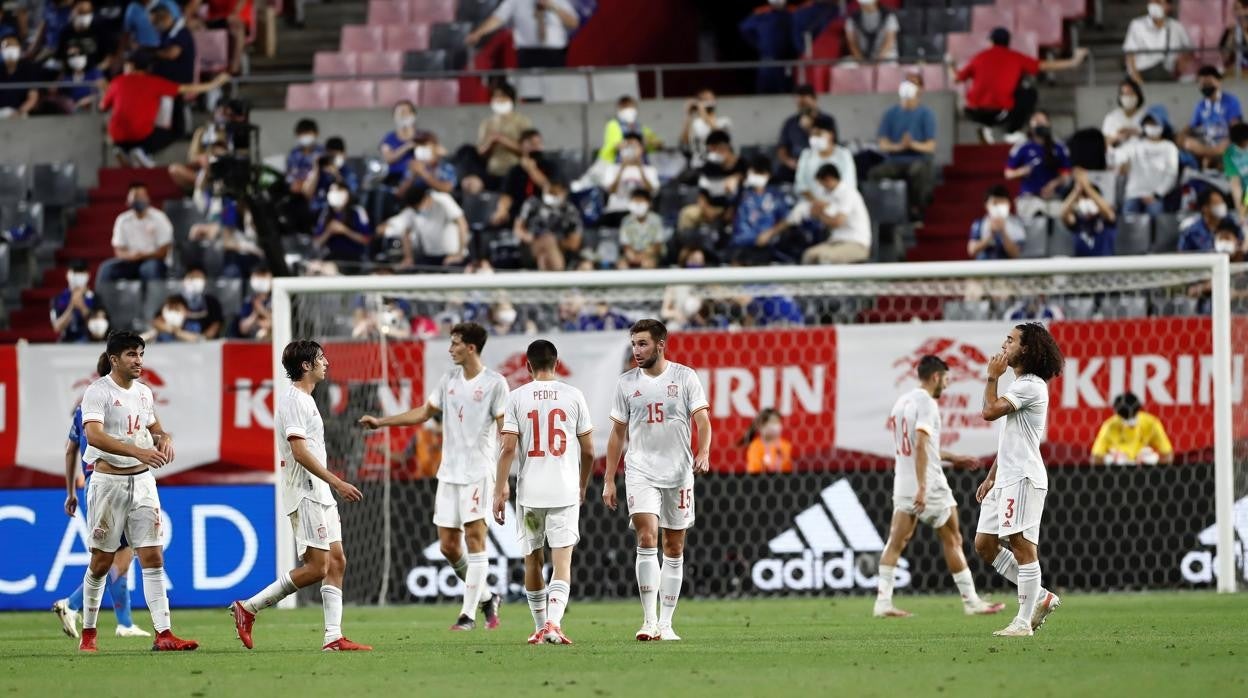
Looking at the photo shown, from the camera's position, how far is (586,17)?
2816 cm

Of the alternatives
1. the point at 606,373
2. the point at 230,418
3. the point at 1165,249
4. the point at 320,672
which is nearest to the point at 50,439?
the point at 230,418

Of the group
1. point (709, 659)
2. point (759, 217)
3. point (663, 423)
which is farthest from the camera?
point (759, 217)

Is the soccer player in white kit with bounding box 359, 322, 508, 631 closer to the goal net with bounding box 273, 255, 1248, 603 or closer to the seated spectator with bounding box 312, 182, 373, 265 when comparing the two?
the goal net with bounding box 273, 255, 1248, 603

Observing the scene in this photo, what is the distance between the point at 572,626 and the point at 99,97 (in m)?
15.5

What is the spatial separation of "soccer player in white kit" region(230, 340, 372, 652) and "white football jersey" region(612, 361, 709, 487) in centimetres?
189

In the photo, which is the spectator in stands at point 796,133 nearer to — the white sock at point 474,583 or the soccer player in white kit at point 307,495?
the white sock at point 474,583

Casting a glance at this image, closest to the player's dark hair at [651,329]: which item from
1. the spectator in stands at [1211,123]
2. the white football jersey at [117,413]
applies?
the white football jersey at [117,413]

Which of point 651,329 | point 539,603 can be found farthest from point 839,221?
point 539,603

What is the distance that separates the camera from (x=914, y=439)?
1530cm

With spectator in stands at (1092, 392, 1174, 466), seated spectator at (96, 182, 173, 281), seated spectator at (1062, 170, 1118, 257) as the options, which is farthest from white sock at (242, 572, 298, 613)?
seated spectator at (96, 182, 173, 281)

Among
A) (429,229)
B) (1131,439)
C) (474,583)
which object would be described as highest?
(429,229)

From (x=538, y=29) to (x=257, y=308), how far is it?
664 centimetres

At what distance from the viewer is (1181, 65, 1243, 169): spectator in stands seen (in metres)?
22.5

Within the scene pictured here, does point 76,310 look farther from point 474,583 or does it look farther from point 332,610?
point 332,610
